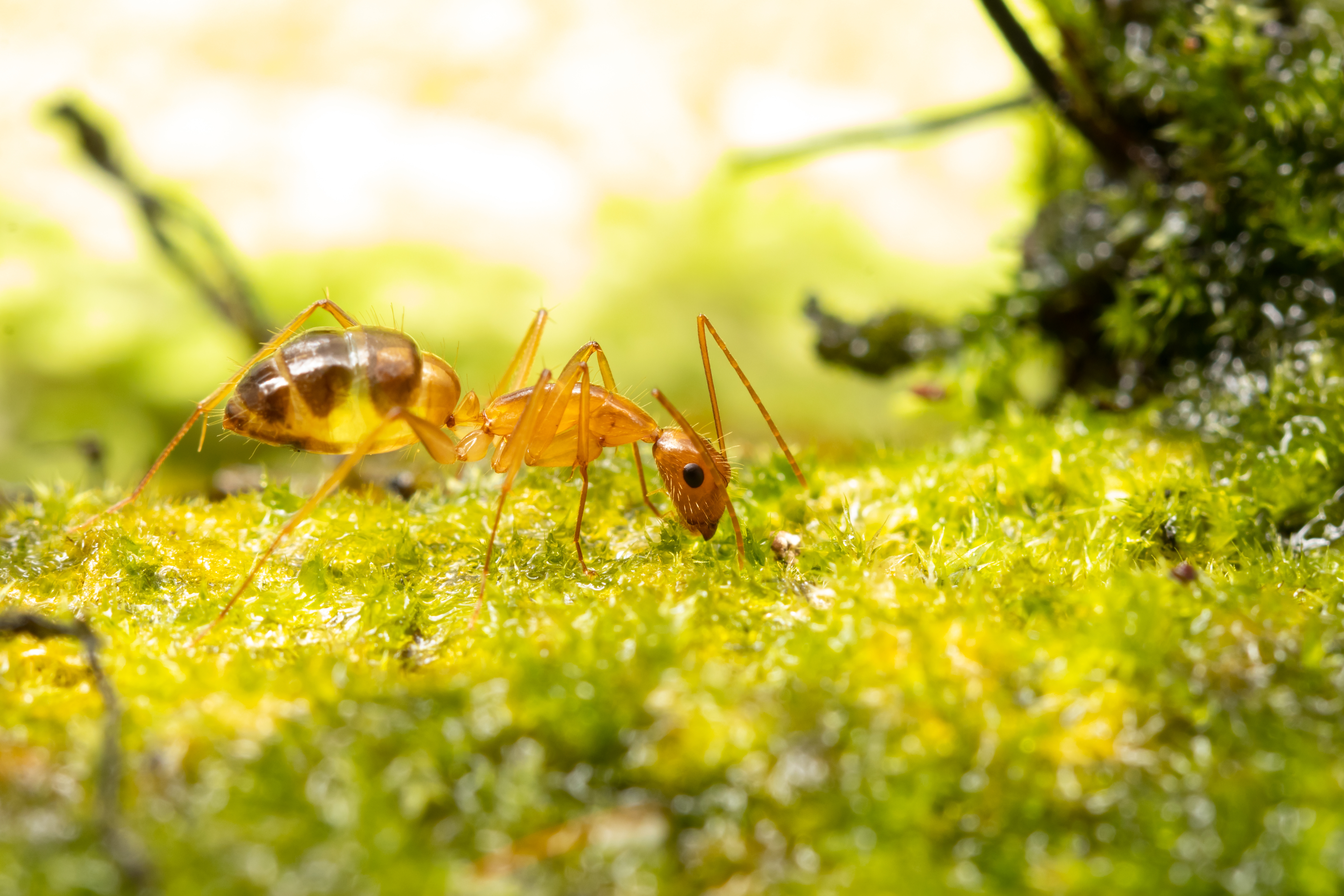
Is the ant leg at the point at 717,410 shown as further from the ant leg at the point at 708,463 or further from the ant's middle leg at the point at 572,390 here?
the ant's middle leg at the point at 572,390

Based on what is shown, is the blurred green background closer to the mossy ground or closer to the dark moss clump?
the dark moss clump

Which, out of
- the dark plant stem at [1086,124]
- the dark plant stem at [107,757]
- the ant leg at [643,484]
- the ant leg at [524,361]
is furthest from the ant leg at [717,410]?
the dark plant stem at [107,757]

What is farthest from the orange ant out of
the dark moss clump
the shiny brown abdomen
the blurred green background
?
the dark moss clump

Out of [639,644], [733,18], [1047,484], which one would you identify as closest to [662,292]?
[733,18]

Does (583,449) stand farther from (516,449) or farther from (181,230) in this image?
(181,230)

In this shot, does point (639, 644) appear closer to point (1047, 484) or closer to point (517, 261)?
point (1047, 484)
